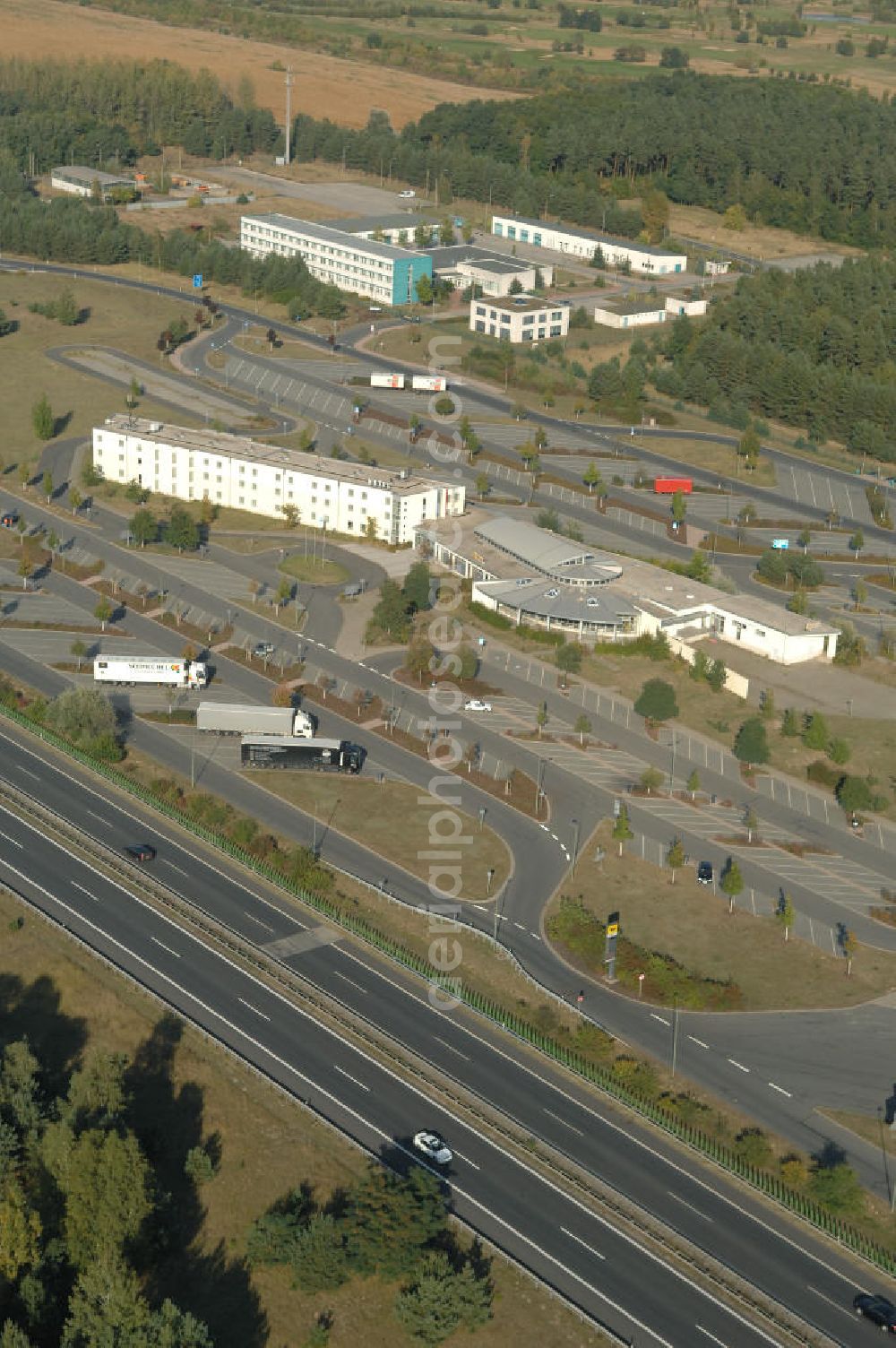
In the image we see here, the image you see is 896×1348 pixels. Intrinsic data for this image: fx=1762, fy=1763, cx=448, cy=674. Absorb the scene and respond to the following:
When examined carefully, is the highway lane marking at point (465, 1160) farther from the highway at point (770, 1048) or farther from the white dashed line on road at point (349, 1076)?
the highway at point (770, 1048)

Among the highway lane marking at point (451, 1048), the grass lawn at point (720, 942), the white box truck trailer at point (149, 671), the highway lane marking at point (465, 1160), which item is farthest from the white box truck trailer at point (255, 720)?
the highway lane marking at point (465, 1160)

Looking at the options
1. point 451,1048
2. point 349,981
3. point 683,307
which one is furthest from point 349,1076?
point 683,307

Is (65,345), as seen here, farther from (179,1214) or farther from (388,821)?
(179,1214)

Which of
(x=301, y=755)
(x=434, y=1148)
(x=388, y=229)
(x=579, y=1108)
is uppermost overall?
(x=388, y=229)

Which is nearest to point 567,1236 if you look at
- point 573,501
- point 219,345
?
point 573,501

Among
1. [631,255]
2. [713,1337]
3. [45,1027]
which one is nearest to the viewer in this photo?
[713,1337]

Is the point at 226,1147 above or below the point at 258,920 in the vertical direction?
below

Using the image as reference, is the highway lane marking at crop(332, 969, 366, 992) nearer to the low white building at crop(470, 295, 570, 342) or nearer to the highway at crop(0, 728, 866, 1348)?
the highway at crop(0, 728, 866, 1348)

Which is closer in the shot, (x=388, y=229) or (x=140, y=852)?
(x=140, y=852)

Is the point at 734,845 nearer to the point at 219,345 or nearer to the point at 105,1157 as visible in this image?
the point at 105,1157
